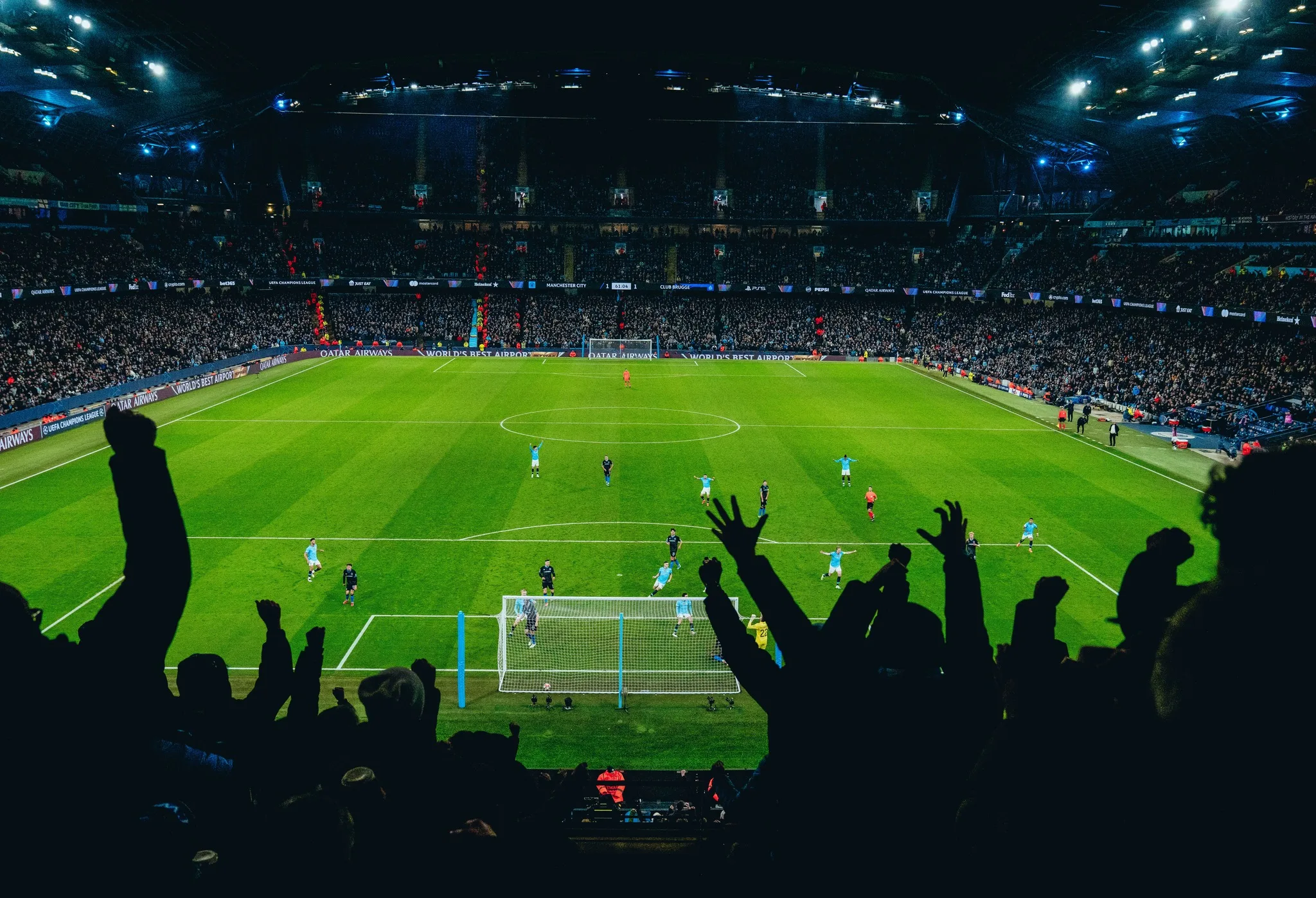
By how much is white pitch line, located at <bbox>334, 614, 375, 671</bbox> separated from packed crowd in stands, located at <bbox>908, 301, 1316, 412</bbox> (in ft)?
142

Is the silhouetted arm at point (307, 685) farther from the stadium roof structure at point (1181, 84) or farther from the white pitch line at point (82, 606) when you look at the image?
the stadium roof structure at point (1181, 84)

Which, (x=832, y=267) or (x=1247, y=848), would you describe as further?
(x=832, y=267)

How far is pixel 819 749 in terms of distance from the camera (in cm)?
295

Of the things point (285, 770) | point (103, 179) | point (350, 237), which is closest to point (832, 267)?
point (350, 237)

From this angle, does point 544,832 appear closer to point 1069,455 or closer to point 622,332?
point 1069,455

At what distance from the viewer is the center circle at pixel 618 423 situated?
39.5 m

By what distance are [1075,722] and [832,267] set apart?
90875 mm

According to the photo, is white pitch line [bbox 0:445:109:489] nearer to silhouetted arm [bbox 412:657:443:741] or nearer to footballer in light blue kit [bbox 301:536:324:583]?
footballer in light blue kit [bbox 301:536:324:583]

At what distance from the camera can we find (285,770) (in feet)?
12.7

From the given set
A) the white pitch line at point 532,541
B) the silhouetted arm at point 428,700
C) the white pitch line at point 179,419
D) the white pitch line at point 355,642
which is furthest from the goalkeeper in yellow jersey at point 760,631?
the white pitch line at point 179,419

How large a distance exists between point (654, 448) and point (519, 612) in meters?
19.7

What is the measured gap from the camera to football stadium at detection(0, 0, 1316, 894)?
8.52 ft

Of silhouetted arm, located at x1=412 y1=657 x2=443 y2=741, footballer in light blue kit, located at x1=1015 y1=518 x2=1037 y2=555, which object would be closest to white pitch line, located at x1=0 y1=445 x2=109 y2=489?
silhouetted arm, located at x1=412 y1=657 x2=443 y2=741

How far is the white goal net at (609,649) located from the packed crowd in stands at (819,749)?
43.5 ft
